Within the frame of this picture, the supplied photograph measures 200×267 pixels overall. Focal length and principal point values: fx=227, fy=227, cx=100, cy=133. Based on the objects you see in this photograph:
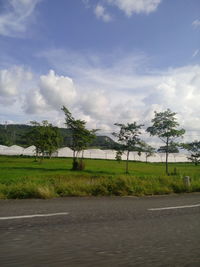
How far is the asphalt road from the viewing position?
3.25 meters

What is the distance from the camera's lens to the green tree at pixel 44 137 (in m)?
46.2

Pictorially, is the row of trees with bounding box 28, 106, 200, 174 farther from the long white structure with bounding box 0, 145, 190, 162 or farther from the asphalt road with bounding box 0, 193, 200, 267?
the long white structure with bounding box 0, 145, 190, 162

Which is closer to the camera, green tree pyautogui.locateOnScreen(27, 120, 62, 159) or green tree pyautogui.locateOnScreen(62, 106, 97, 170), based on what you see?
green tree pyautogui.locateOnScreen(62, 106, 97, 170)

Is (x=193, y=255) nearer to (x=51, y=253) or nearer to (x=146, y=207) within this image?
(x=51, y=253)

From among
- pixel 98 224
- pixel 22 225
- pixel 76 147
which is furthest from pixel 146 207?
pixel 76 147

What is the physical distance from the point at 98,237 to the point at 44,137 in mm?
44124

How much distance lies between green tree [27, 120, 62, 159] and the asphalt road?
1597 inches

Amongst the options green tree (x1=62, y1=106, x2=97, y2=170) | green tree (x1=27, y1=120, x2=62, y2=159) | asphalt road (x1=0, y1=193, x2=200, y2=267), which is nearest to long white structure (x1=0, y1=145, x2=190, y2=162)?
green tree (x1=27, y1=120, x2=62, y2=159)

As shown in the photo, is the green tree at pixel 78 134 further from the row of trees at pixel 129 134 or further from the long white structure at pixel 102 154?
the long white structure at pixel 102 154

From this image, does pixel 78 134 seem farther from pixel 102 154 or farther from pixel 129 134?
pixel 102 154

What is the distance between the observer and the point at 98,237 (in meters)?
4.14

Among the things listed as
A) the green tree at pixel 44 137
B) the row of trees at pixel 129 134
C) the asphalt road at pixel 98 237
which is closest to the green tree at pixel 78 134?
the row of trees at pixel 129 134

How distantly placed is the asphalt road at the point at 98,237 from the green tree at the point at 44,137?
1597 inches

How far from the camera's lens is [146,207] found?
7.07 metres
